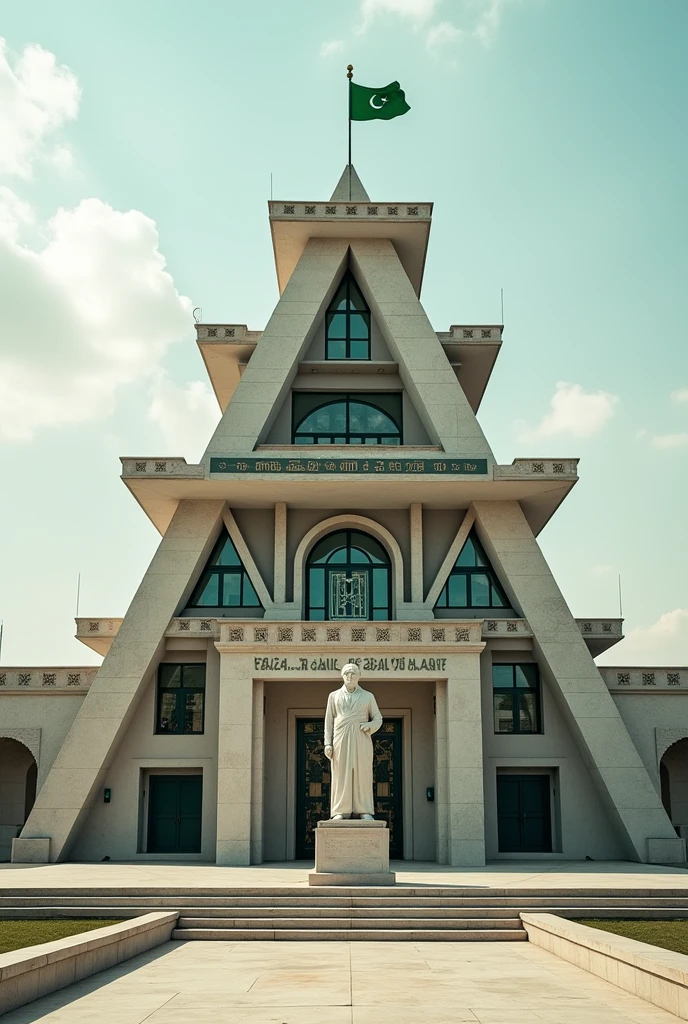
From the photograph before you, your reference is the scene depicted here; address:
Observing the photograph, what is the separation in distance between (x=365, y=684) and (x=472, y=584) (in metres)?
4.00

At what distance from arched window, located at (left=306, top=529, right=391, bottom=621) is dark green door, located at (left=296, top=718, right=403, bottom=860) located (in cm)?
282

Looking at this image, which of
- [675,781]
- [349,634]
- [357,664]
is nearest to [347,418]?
[349,634]

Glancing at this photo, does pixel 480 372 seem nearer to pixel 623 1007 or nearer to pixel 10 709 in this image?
pixel 10 709

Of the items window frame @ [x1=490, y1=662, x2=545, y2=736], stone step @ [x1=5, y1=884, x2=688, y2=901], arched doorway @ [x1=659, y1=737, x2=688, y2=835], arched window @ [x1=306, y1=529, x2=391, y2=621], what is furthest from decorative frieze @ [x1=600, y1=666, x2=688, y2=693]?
stone step @ [x1=5, y1=884, x2=688, y2=901]

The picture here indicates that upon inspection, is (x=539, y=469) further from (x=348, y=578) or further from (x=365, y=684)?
(x=365, y=684)

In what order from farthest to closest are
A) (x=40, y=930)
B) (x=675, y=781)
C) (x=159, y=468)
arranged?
(x=675, y=781), (x=159, y=468), (x=40, y=930)

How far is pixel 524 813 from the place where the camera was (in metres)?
26.6

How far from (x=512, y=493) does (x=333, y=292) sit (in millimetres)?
7795

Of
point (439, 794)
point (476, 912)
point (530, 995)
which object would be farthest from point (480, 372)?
point (530, 995)

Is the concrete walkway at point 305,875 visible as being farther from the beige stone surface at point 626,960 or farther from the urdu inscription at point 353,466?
the urdu inscription at point 353,466

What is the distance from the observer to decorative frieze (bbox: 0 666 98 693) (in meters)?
26.4

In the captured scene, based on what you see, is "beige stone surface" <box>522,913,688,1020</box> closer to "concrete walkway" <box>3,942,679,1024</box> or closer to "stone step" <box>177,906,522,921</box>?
"concrete walkway" <box>3,942,679,1024</box>

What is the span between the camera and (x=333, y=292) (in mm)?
29531

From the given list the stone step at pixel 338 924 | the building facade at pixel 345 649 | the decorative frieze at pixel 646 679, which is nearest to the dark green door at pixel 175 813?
the building facade at pixel 345 649
